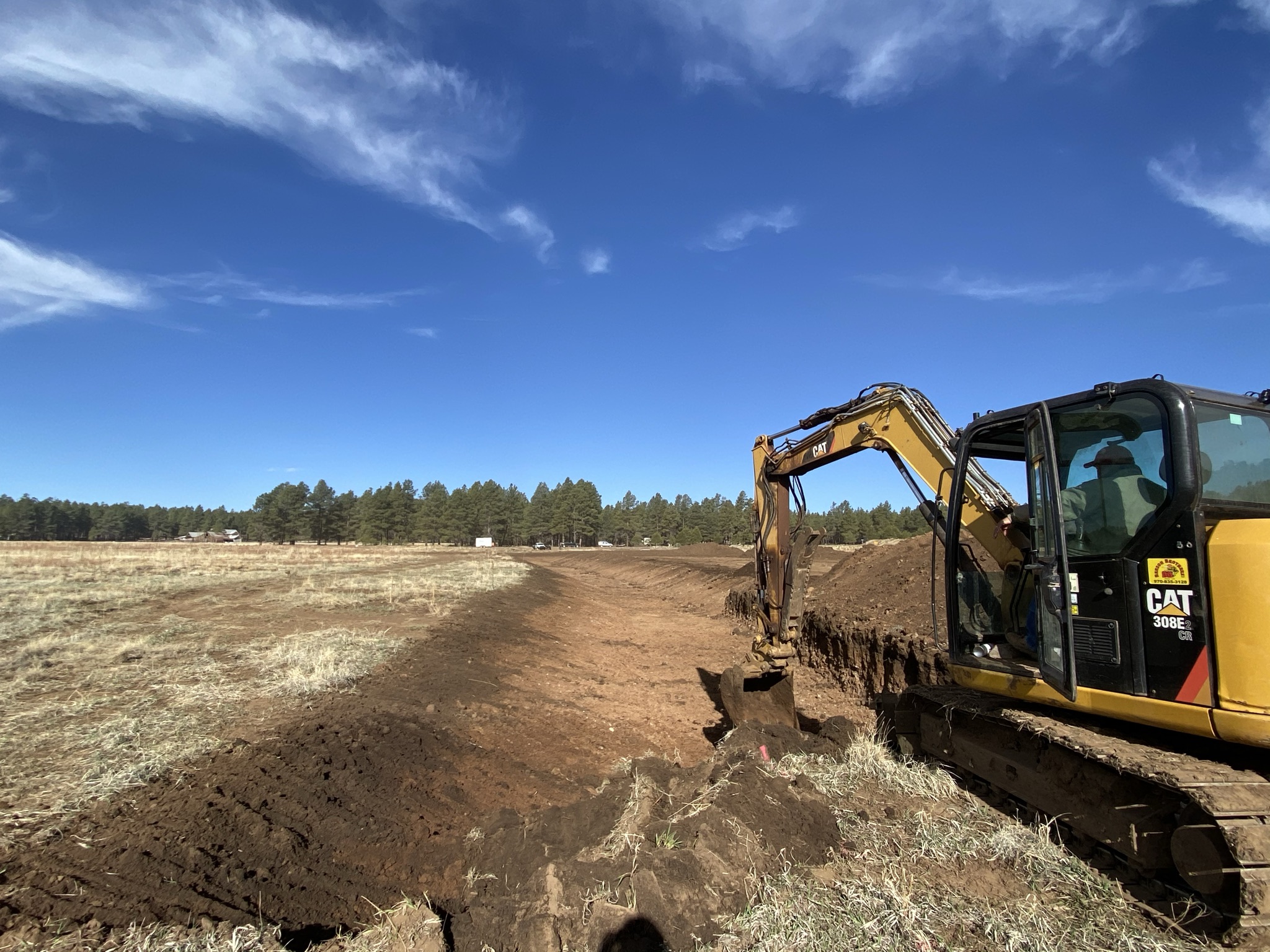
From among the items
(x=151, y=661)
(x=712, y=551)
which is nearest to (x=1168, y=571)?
(x=151, y=661)

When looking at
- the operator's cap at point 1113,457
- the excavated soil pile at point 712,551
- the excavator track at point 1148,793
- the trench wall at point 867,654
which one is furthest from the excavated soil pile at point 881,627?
the excavated soil pile at point 712,551

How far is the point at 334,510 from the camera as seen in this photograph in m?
103

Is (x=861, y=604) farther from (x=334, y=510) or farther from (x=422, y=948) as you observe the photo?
(x=334, y=510)

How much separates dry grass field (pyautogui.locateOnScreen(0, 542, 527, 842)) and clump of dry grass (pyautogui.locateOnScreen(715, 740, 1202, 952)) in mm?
4636

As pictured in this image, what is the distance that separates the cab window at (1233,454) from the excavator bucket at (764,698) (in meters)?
5.08

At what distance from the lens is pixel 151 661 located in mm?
9156

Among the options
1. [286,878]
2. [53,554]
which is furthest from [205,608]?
[53,554]

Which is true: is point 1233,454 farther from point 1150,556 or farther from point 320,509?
point 320,509

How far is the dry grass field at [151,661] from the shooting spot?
5.29 meters

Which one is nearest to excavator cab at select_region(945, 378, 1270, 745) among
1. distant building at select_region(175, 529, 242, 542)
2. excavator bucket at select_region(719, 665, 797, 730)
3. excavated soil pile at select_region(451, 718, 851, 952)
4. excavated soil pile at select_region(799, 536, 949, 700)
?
excavated soil pile at select_region(451, 718, 851, 952)

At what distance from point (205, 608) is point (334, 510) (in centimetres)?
9526

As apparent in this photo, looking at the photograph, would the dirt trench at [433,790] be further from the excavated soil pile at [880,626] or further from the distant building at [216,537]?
the distant building at [216,537]

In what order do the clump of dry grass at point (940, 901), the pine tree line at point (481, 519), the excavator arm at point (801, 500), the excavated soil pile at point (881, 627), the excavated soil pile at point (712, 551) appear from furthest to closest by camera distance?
the pine tree line at point (481, 519), the excavated soil pile at point (712, 551), the excavated soil pile at point (881, 627), the excavator arm at point (801, 500), the clump of dry grass at point (940, 901)

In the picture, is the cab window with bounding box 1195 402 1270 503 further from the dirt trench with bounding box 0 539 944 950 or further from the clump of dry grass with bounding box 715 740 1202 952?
the dirt trench with bounding box 0 539 944 950
